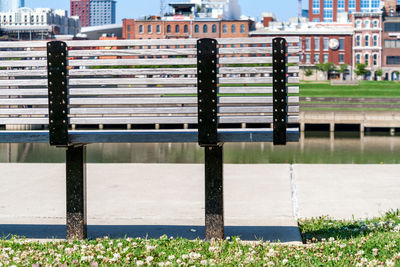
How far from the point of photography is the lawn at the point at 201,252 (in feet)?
21.1

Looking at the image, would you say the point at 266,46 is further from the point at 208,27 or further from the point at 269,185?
the point at 208,27

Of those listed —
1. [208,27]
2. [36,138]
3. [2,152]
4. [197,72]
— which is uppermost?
[208,27]

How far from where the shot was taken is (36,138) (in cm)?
734

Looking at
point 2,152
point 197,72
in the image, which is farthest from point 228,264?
point 2,152

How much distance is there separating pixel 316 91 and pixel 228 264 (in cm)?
6999

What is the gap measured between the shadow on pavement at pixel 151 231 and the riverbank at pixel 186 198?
1cm

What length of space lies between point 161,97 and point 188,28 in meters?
107

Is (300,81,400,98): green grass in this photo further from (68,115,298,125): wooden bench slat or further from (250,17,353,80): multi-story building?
(68,115,298,125): wooden bench slat

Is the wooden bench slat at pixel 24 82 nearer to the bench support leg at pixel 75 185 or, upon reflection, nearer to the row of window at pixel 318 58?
the bench support leg at pixel 75 185

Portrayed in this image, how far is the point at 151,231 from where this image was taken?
830 cm

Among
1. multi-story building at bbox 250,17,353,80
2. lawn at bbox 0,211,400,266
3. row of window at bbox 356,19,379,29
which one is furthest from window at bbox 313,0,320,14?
lawn at bbox 0,211,400,266

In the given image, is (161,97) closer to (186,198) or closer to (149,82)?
(149,82)

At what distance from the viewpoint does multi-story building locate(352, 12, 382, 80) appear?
105250 mm

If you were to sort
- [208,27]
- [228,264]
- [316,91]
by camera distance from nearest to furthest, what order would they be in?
[228,264]
[316,91]
[208,27]
